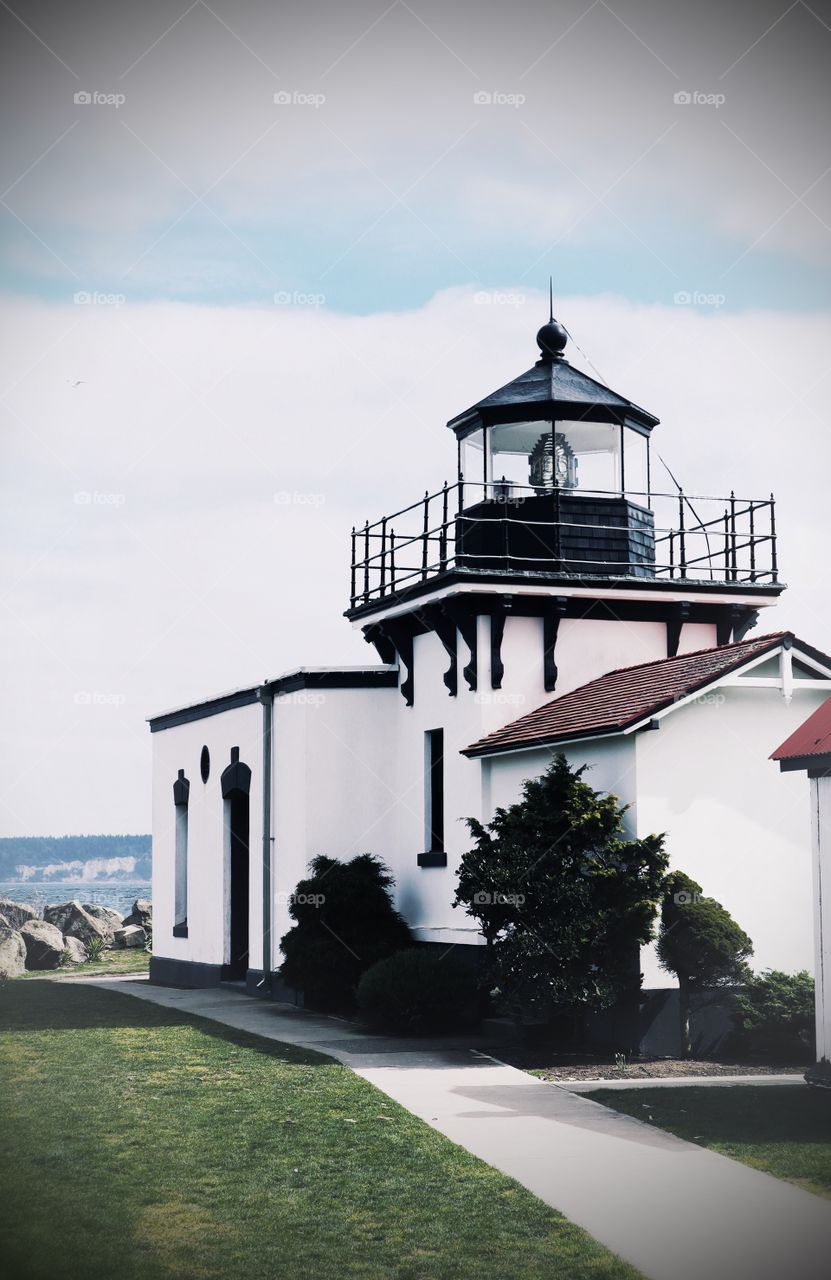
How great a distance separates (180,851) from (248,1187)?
1798 cm

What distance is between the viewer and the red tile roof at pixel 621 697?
51.1ft

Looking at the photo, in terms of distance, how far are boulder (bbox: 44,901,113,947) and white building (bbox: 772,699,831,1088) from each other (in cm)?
2644

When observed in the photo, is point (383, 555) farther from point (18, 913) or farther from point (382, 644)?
point (18, 913)

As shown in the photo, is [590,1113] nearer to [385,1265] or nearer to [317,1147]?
[317,1147]

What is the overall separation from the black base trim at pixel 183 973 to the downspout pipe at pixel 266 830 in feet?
8.13

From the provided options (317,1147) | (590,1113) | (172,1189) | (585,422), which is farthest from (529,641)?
(172,1189)

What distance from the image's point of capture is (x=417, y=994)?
16.9 m

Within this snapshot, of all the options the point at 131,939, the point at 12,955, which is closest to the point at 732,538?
the point at 12,955

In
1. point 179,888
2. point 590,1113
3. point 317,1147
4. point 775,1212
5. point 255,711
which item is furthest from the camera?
point 179,888

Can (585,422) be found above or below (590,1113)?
above

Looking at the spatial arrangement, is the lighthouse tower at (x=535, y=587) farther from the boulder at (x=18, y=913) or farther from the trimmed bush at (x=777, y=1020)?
the boulder at (x=18, y=913)

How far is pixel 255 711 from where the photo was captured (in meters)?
23.0

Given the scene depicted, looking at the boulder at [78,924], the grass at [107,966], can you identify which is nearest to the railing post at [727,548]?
the grass at [107,966]

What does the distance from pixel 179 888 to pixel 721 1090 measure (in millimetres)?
15886
